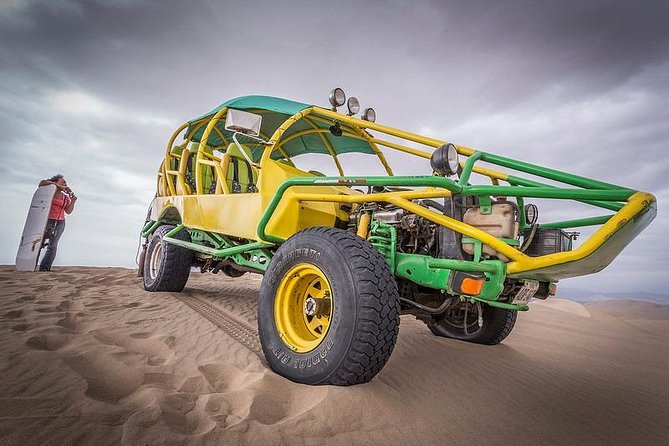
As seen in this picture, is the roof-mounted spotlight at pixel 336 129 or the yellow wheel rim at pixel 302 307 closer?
the yellow wheel rim at pixel 302 307

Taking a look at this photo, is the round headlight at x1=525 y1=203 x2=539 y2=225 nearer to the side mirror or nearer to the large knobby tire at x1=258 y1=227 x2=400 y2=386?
the large knobby tire at x1=258 y1=227 x2=400 y2=386

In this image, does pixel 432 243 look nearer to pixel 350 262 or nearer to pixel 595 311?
pixel 350 262

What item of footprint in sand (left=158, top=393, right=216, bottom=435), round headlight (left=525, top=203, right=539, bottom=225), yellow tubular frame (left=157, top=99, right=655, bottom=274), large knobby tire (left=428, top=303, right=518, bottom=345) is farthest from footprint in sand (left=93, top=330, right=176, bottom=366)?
round headlight (left=525, top=203, right=539, bottom=225)

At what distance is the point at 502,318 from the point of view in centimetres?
333

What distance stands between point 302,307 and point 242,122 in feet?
5.27

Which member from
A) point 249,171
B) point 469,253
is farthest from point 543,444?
point 249,171

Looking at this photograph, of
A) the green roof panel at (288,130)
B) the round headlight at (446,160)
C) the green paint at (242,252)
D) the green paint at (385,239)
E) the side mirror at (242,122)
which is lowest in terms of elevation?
the green paint at (242,252)

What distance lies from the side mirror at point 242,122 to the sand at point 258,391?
5.95ft

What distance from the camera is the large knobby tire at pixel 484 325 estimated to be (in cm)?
334

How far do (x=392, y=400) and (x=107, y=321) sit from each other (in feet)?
9.25

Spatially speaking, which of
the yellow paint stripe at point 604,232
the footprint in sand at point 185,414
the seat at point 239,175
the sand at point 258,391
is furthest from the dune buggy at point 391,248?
the seat at point 239,175

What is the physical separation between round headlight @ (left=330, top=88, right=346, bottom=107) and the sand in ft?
7.95

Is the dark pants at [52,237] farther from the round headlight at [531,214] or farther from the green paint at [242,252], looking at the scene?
the round headlight at [531,214]

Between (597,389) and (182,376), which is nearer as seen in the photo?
(182,376)
